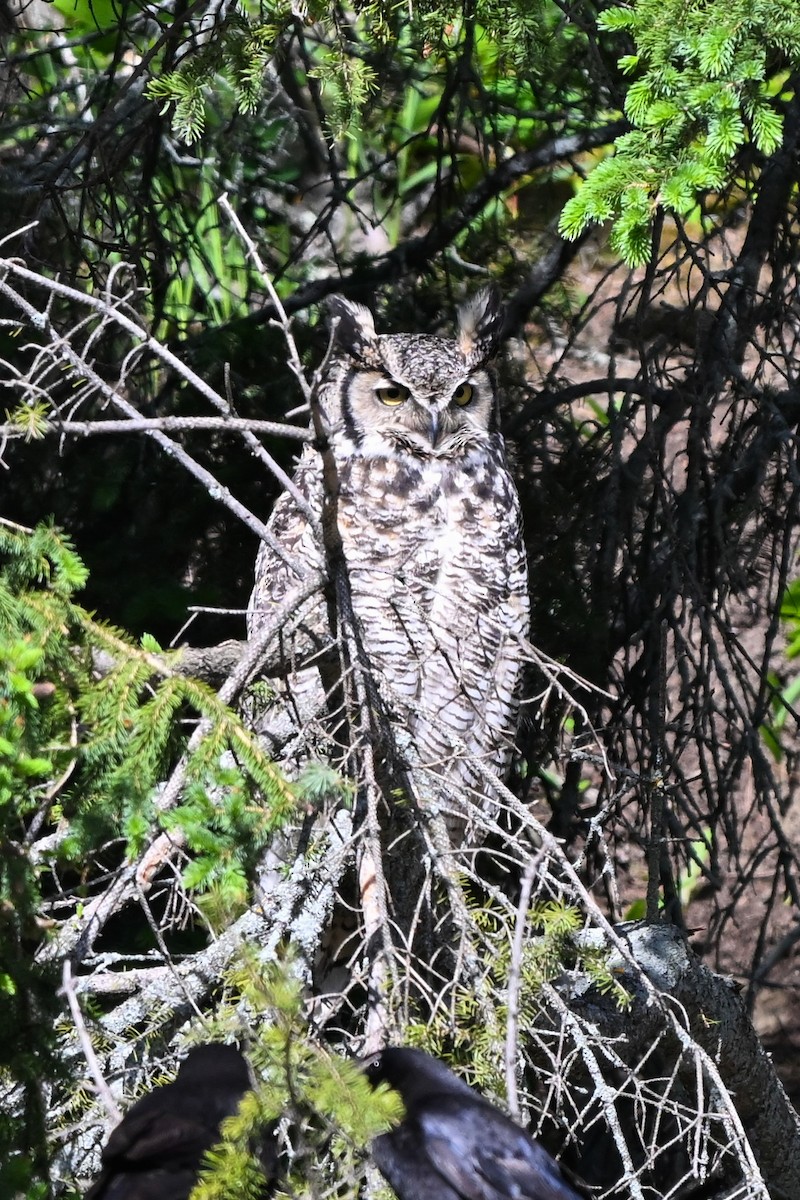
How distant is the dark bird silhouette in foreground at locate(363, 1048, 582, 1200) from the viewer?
1216 mm

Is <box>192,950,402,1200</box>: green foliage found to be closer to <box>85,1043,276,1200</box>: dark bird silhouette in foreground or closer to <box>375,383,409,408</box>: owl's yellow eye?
<box>85,1043,276,1200</box>: dark bird silhouette in foreground

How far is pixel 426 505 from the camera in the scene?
261 centimetres

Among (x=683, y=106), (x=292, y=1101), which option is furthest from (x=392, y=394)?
(x=292, y=1101)

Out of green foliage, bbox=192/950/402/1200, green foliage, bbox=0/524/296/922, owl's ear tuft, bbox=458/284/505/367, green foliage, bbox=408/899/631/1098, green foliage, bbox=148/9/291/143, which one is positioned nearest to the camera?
green foliage, bbox=192/950/402/1200

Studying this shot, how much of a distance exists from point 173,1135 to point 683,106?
1.39 metres

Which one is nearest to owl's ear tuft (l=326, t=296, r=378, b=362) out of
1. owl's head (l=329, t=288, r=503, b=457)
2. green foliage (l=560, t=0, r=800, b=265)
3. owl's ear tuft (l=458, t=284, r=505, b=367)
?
owl's head (l=329, t=288, r=503, b=457)

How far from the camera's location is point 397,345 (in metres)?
2.58

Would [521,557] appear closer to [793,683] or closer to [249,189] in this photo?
[249,189]

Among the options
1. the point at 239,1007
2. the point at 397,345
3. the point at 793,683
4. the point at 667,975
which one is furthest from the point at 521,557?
the point at 793,683

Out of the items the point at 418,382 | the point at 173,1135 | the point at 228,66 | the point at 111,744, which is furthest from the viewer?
the point at 418,382

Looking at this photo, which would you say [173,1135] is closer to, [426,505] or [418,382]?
[426,505]

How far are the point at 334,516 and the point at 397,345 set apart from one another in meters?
1.23

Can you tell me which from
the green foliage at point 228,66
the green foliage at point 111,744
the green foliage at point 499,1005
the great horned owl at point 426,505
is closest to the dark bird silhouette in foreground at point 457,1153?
the green foliage at point 499,1005

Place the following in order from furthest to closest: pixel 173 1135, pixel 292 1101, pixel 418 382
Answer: pixel 418 382 → pixel 173 1135 → pixel 292 1101
